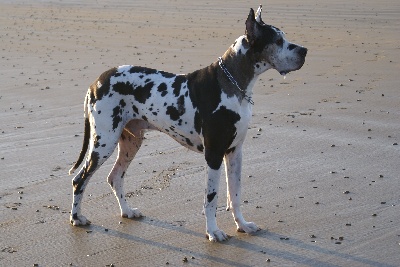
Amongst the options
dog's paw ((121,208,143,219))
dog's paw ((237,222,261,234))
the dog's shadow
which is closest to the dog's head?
dog's paw ((237,222,261,234))

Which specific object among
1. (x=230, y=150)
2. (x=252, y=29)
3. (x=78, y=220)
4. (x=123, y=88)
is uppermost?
(x=252, y=29)

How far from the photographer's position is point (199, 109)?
23.6ft

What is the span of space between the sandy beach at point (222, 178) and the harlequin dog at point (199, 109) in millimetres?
347

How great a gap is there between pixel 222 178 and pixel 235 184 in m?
1.25

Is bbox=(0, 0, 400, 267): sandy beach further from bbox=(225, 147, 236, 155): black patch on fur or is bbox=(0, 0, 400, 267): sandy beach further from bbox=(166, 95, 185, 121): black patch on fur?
bbox=(166, 95, 185, 121): black patch on fur

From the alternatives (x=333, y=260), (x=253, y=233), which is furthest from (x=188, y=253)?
(x=333, y=260)

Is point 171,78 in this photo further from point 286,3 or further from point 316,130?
point 286,3

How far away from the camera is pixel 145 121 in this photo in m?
7.69

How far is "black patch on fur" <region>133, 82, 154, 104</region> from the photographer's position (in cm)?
750

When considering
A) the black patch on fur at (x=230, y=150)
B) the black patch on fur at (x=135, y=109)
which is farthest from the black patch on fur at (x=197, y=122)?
the black patch on fur at (x=135, y=109)

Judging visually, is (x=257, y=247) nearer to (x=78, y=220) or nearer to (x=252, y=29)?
(x=78, y=220)

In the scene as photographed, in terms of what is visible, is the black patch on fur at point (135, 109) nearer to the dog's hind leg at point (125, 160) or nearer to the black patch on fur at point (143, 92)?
the black patch on fur at point (143, 92)

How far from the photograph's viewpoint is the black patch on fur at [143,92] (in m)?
7.50

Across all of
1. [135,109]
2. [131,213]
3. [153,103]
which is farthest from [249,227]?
[135,109]
